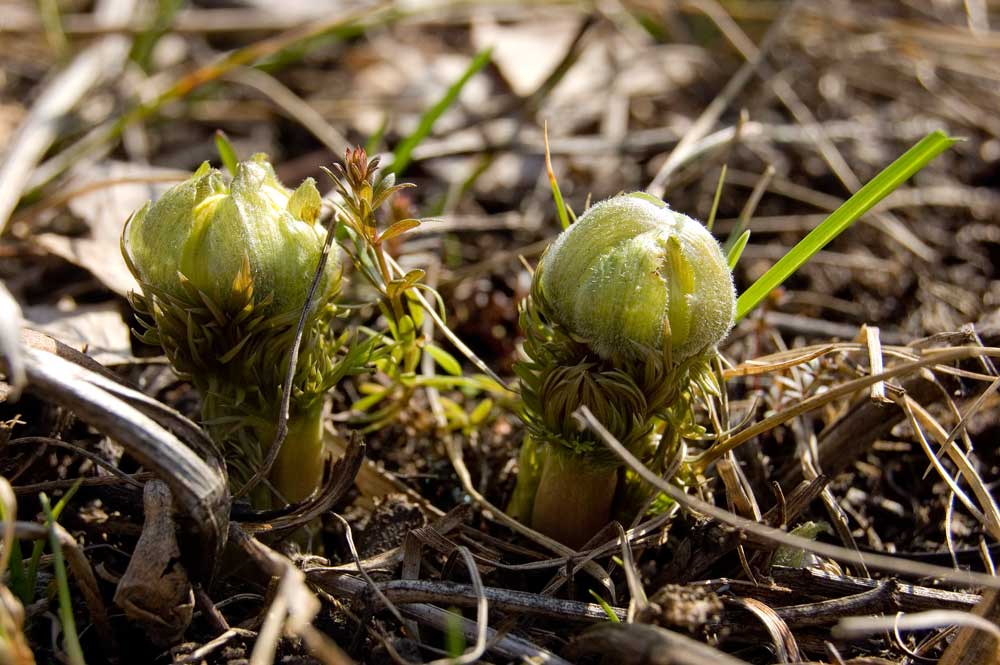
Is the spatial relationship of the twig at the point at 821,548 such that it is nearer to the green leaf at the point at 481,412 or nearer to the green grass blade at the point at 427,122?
the green leaf at the point at 481,412

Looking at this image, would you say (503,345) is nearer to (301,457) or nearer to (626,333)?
(301,457)

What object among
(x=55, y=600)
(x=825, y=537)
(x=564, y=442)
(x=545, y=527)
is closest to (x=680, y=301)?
(x=564, y=442)

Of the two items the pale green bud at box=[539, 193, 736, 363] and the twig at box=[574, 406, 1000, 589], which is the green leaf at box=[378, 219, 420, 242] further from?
the twig at box=[574, 406, 1000, 589]

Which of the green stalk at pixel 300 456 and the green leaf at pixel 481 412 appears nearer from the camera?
the green stalk at pixel 300 456

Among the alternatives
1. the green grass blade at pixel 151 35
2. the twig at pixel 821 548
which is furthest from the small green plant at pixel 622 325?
the green grass blade at pixel 151 35

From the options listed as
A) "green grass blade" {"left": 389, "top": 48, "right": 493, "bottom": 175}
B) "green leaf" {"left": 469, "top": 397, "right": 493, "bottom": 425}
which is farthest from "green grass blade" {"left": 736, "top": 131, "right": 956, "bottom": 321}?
"green grass blade" {"left": 389, "top": 48, "right": 493, "bottom": 175}

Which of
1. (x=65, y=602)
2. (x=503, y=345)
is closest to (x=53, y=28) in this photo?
(x=503, y=345)

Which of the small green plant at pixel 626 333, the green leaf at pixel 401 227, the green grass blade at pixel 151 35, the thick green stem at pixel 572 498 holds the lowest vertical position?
the thick green stem at pixel 572 498
